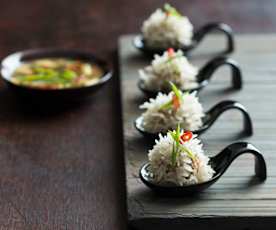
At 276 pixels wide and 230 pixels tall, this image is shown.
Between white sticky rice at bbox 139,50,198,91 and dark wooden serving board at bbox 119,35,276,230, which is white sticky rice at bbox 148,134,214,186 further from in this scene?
white sticky rice at bbox 139,50,198,91

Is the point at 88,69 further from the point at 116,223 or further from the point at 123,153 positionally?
the point at 116,223

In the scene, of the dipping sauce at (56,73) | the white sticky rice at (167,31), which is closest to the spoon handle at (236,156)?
the dipping sauce at (56,73)

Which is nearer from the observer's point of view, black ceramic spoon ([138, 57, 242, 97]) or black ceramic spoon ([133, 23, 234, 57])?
black ceramic spoon ([138, 57, 242, 97])

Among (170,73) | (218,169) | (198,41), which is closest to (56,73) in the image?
(170,73)

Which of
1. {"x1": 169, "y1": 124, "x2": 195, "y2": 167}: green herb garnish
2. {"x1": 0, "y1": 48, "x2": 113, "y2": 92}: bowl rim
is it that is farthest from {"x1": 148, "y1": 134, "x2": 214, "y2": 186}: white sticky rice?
{"x1": 0, "y1": 48, "x2": 113, "y2": 92}: bowl rim

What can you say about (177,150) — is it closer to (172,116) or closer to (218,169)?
(218,169)

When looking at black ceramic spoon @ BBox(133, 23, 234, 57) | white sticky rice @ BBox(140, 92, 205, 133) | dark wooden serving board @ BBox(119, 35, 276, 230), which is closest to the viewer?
dark wooden serving board @ BBox(119, 35, 276, 230)

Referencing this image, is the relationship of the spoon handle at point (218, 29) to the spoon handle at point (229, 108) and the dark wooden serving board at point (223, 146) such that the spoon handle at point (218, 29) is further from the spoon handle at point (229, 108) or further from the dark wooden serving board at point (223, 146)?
the spoon handle at point (229, 108)

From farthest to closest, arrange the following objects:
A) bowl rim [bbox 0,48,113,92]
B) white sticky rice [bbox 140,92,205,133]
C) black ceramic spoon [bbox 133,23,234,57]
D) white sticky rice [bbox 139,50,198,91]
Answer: black ceramic spoon [bbox 133,23,234,57] → bowl rim [bbox 0,48,113,92] → white sticky rice [bbox 139,50,198,91] → white sticky rice [bbox 140,92,205,133]
